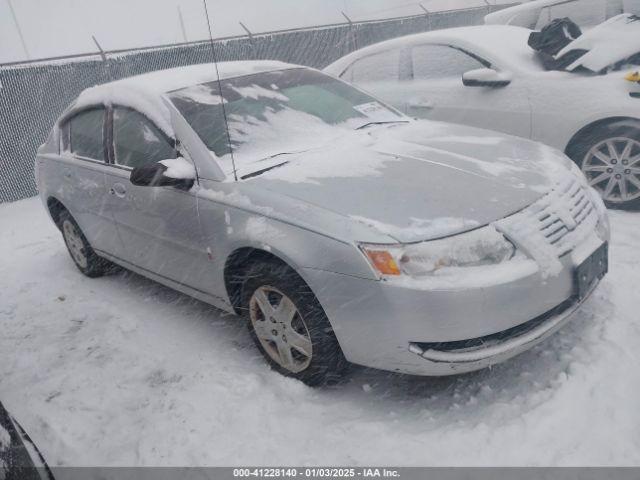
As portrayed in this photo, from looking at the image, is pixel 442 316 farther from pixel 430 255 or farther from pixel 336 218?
pixel 336 218

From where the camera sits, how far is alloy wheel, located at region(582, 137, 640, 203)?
167 inches

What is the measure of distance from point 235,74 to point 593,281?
2558mm

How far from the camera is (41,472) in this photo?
6.35 ft

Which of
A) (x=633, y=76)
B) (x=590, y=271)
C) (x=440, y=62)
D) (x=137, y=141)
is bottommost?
(x=590, y=271)

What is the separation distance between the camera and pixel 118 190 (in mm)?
3637

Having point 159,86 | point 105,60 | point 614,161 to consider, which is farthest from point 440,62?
point 105,60

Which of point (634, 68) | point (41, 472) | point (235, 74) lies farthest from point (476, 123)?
point (41, 472)

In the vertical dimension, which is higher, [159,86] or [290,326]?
[159,86]

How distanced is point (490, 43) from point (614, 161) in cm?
163

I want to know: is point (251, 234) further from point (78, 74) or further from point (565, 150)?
point (78, 74)

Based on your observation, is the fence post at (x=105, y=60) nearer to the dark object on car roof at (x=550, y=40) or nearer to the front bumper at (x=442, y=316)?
the dark object on car roof at (x=550, y=40)

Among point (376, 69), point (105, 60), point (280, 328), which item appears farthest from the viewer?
point (105, 60)

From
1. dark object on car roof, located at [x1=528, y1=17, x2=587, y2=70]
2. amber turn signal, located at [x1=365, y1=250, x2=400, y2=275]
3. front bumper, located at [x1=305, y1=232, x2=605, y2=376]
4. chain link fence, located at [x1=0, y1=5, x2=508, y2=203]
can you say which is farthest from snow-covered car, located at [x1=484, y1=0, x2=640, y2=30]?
amber turn signal, located at [x1=365, y1=250, x2=400, y2=275]

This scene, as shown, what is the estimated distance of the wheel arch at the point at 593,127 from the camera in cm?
420
